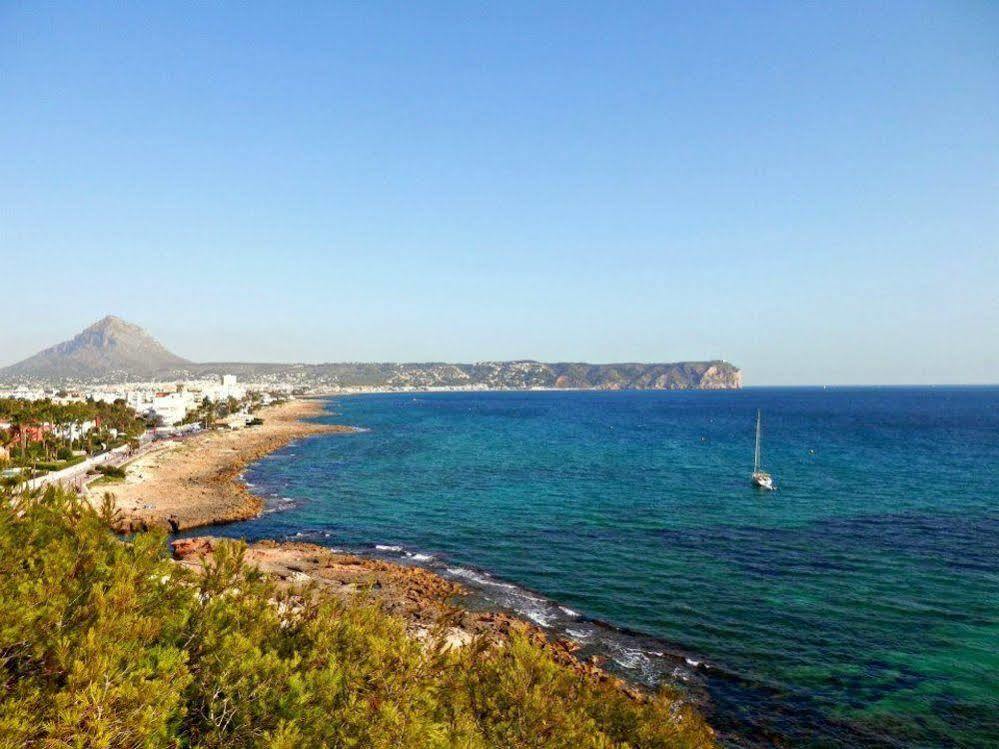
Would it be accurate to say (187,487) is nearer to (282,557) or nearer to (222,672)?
(282,557)

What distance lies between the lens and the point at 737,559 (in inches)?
1484

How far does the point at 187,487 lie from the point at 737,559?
2077 inches

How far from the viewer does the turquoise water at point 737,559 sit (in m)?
22.3

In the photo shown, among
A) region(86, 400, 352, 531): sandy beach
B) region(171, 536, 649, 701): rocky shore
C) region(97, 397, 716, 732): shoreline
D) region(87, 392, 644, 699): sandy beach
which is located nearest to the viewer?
region(97, 397, 716, 732): shoreline

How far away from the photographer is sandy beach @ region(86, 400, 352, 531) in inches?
1812

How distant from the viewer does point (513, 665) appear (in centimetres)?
1181

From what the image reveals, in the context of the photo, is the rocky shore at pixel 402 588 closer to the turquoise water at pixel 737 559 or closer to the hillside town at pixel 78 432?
the turquoise water at pixel 737 559

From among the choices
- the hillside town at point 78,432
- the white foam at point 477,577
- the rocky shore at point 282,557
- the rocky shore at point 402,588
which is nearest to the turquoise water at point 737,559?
the white foam at point 477,577

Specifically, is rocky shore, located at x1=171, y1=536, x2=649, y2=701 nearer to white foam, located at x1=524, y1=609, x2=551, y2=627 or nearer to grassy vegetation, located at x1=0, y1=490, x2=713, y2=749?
white foam, located at x1=524, y1=609, x2=551, y2=627

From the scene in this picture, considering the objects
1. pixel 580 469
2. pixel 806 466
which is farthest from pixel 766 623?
pixel 806 466

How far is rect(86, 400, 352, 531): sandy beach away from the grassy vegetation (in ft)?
56.4

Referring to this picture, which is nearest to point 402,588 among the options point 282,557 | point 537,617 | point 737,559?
point 537,617

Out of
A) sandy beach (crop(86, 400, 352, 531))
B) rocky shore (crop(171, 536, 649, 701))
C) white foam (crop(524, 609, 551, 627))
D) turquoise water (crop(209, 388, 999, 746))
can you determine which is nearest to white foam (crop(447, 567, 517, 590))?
turquoise water (crop(209, 388, 999, 746))

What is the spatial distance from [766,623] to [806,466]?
2254 inches
